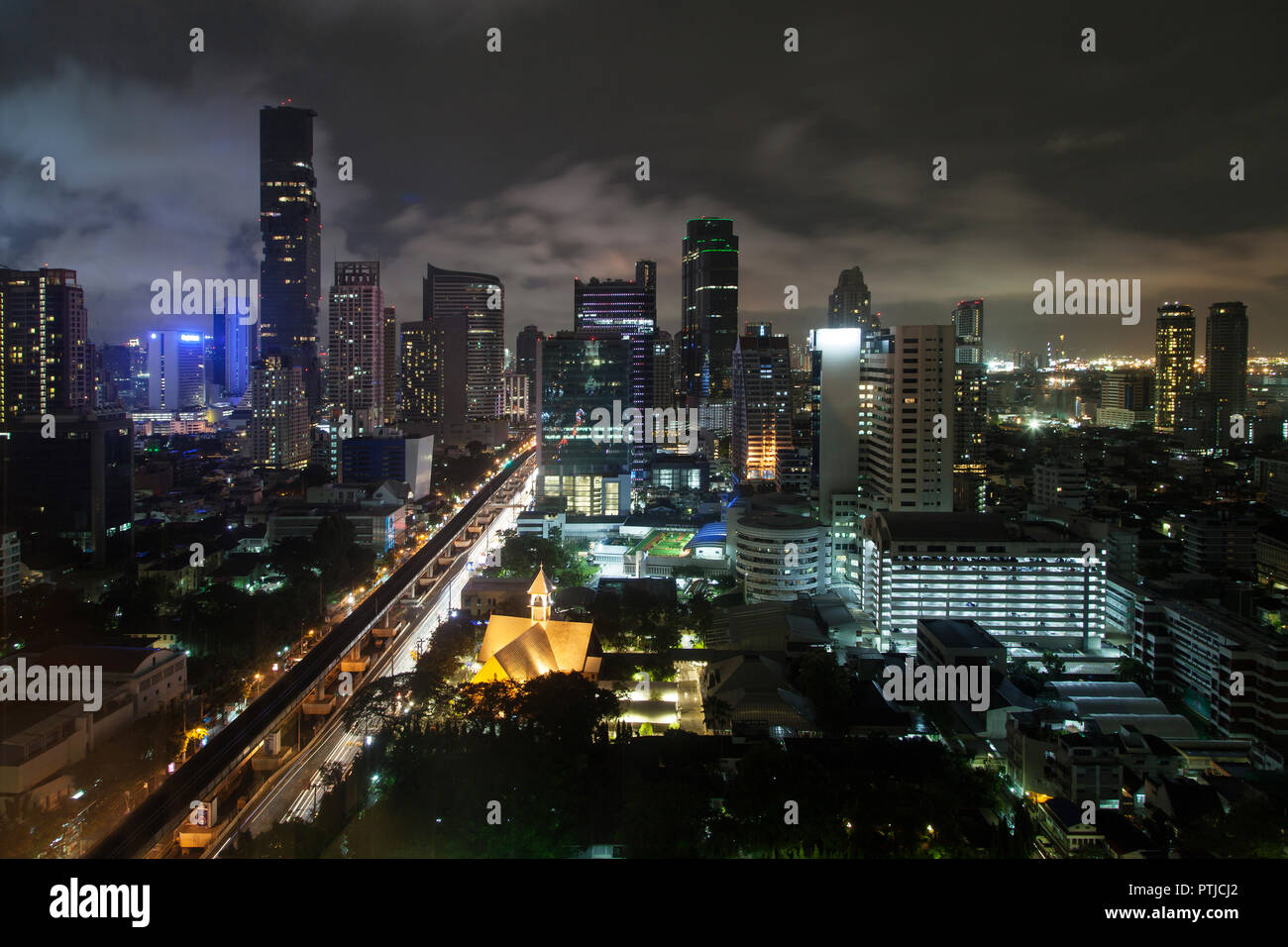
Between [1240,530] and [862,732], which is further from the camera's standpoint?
[1240,530]

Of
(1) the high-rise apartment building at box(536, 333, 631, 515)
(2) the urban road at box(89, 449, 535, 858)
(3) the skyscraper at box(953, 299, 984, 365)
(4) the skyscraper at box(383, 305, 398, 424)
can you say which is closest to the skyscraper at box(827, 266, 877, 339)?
(3) the skyscraper at box(953, 299, 984, 365)

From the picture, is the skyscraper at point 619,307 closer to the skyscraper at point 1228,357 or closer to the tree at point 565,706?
the skyscraper at point 1228,357

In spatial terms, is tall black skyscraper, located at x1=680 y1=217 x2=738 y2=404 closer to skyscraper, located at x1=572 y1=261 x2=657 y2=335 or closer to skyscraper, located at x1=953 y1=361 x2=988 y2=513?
skyscraper, located at x1=572 y1=261 x2=657 y2=335

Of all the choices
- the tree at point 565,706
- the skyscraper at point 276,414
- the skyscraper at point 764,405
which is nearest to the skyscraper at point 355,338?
the skyscraper at point 276,414

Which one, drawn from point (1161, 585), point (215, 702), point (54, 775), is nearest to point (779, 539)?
point (1161, 585)

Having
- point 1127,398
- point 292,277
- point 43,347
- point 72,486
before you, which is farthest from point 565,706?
point 292,277

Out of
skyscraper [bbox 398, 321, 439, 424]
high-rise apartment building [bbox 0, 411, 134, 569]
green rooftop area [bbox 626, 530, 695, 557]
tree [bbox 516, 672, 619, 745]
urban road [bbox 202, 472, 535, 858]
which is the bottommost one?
urban road [bbox 202, 472, 535, 858]
